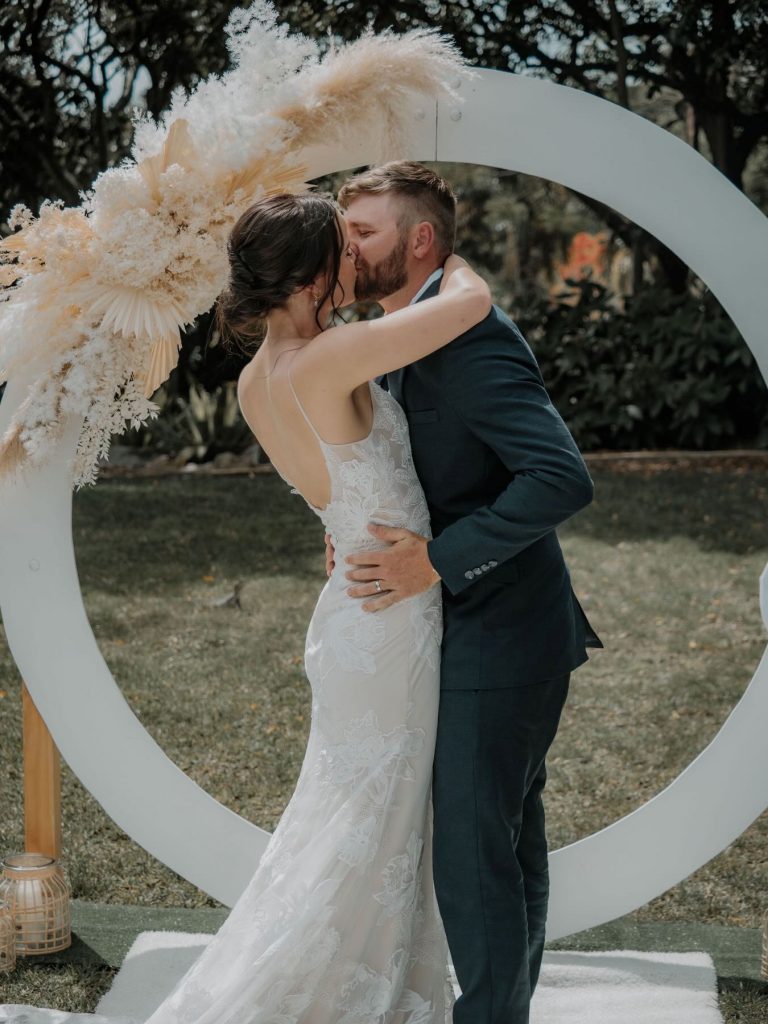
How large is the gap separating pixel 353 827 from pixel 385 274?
1.19 metres

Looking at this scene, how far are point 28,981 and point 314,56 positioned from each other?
2463 millimetres

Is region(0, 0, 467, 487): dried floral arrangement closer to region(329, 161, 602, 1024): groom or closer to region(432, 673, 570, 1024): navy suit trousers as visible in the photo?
region(329, 161, 602, 1024): groom

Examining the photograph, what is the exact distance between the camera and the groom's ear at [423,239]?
269 centimetres

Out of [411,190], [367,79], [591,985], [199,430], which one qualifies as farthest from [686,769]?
[199,430]

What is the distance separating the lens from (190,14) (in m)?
12.0

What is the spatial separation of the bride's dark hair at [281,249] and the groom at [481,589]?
240 mm

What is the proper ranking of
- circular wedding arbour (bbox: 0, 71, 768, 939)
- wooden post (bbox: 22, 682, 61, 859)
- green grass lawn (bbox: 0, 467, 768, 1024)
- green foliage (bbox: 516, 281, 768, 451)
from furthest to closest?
green foliage (bbox: 516, 281, 768, 451) → green grass lawn (bbox: 0, 467, 768, 1024) → wooden post (bbox: 22, 682, 61, 859) → circular wedding arbour (bbox: 0, 71, 768, 939)

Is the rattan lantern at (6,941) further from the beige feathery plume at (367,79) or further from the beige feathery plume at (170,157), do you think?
the beige feathery plume at (367,79)

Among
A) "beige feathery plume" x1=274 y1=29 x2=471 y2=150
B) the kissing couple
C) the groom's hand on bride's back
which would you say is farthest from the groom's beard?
the groom's hand on bride's back

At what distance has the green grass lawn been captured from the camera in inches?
165

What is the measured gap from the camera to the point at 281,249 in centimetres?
242

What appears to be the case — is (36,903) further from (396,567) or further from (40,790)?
(396,567)

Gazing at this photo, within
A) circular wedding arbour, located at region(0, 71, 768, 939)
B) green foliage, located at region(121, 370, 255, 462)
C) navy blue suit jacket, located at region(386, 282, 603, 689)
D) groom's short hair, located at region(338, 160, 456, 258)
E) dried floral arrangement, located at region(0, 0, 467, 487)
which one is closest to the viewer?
navy blue suit jacket, located at region(386, 282, 603, 689)

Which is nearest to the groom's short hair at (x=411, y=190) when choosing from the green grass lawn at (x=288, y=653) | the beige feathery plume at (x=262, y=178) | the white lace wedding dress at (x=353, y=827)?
the beige feathery plume at (x=262, y=178)
